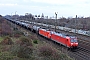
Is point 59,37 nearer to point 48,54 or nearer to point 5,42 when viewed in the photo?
point 5,42

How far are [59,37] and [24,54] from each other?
59.1ft

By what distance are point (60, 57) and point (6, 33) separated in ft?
99.5

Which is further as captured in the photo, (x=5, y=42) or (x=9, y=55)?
(x=5, y=42)

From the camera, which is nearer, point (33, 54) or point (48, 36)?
point (33, 54)

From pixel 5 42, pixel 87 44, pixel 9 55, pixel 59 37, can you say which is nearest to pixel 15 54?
pixel 9 55

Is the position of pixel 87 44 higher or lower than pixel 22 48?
lower

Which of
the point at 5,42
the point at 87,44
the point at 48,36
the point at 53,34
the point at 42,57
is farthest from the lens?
the point at 48,36

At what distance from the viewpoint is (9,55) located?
22.6m

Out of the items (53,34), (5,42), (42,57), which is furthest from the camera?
(53,34)

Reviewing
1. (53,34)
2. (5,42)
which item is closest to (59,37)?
(53,34)

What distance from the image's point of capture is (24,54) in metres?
22.4

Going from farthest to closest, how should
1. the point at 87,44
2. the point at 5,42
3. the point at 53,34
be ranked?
the point at 53,34 → the point at 87,44 → the point at 5,42

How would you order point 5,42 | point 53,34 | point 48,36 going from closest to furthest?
1. point 5,42
2. point 53,34
3. point 48,36

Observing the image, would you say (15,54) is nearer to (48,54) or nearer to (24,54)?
(24,54)
